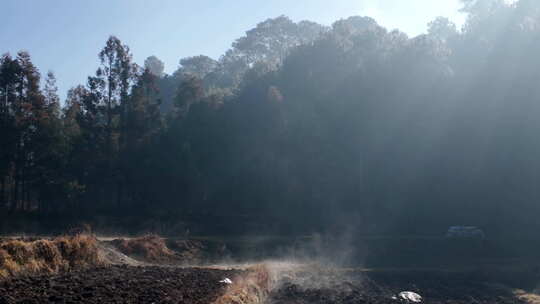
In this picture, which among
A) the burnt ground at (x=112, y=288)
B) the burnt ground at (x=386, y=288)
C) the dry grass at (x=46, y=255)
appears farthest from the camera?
the burnt ground at (x=386, y=288)

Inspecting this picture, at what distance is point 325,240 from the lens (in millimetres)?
47500

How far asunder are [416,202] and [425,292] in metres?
26.4

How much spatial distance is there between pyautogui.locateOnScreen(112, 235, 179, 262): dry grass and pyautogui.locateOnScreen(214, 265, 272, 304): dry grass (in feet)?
32.9

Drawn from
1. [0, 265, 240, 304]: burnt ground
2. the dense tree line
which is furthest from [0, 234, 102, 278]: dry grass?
the dense tree line

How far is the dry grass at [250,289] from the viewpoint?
772 inches

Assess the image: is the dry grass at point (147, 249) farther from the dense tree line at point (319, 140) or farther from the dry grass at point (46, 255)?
the dense tree line at point (319, 140)

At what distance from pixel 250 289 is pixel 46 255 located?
8030 millimetres

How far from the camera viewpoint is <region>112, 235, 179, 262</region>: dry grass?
3694 centimetres

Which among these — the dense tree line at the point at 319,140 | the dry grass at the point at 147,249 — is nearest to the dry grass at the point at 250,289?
the dry grass at the point at 147,249

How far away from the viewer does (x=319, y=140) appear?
57844mm

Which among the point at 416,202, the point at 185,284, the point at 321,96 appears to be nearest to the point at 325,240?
the point at 416,202

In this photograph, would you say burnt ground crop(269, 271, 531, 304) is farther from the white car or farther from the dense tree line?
the dense tree line

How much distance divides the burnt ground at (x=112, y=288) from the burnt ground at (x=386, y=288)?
3.41 meters

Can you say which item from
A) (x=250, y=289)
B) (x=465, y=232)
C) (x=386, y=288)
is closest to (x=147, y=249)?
(x=386, y=288)
